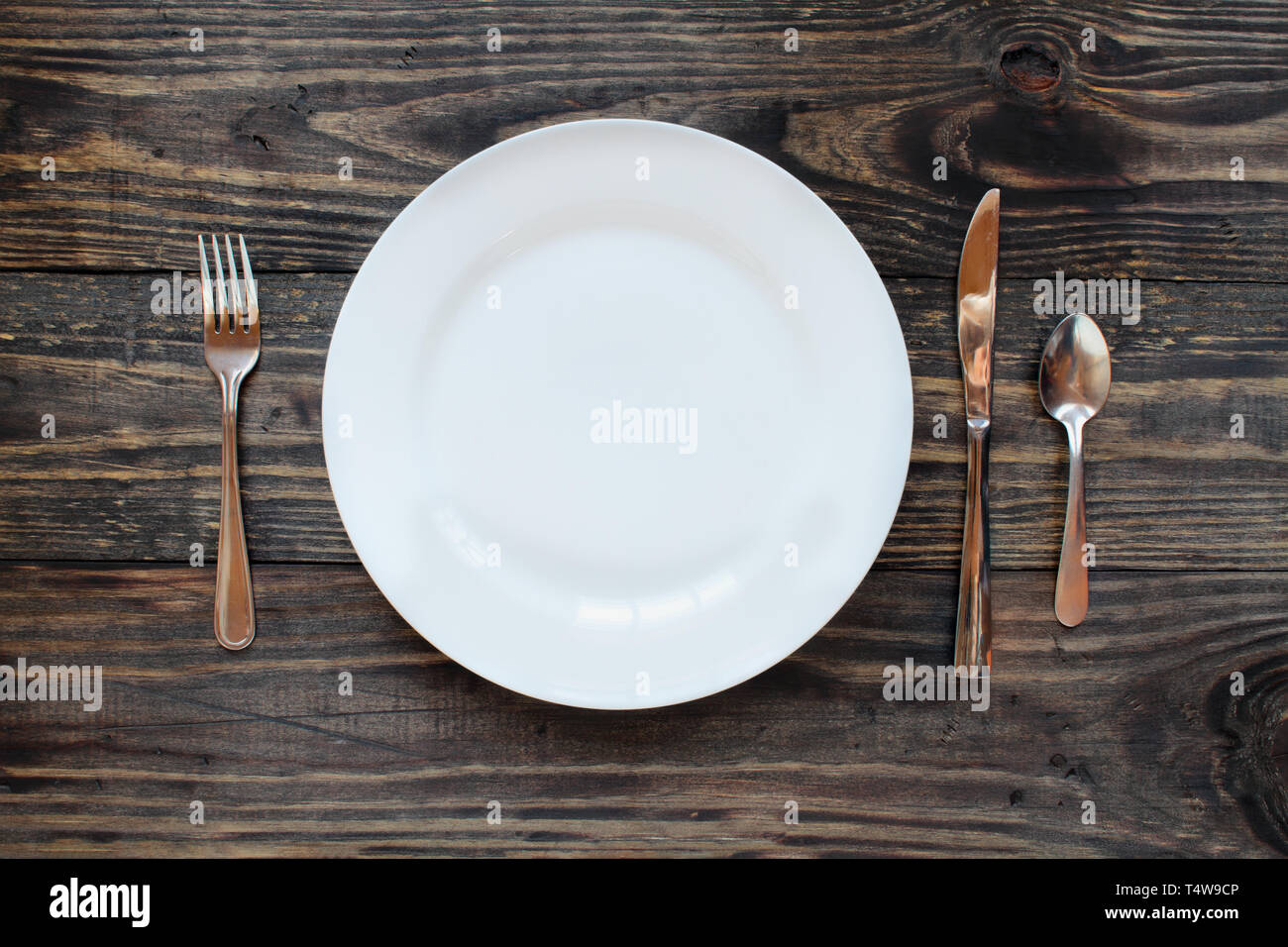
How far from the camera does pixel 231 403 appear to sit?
0.68 metres

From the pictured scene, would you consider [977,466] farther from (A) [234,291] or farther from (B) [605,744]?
(A) [234,291]

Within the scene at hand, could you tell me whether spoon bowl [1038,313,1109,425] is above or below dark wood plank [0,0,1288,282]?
below

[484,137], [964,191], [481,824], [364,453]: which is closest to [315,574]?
[364,453]

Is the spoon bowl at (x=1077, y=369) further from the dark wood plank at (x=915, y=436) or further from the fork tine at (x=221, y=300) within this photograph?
the fork tine at (x=221, y=300)

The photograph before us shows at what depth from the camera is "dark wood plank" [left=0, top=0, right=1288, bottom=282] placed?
704mm

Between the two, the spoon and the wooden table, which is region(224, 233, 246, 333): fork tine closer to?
the wooden table

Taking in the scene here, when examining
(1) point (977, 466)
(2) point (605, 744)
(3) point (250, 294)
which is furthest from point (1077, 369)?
(3) point (250, 294)

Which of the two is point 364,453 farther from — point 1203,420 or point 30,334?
point 1203,420

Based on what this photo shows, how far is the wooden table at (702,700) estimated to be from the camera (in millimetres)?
693

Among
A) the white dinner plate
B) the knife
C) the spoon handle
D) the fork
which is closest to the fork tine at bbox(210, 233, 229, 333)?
the fork

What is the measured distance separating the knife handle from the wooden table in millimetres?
18

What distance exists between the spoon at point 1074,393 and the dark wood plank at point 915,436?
0.05 ft

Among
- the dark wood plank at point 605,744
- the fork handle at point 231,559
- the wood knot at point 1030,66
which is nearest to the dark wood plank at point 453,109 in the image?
the wood knot at point 1030,66

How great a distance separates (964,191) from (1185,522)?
14.3 inches
